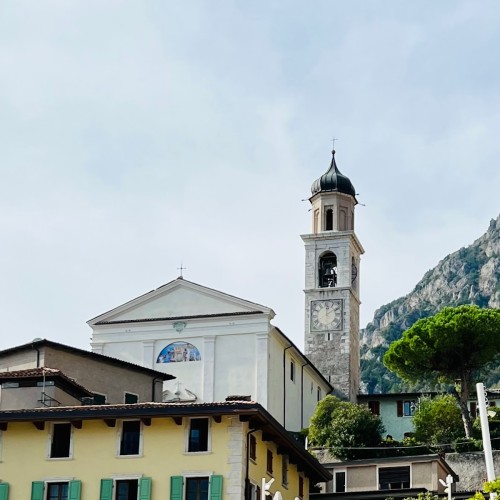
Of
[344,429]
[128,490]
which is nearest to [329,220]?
[344,429]

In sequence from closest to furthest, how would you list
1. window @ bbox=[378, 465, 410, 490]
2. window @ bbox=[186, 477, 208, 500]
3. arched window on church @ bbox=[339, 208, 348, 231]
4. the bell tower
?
window @ bbox=[186, 477, 208, 500] < window @ bbox=[378, 465, 410, 490] < the bell tower < arched window on church @ bbox=[339, 208, 348, 231]

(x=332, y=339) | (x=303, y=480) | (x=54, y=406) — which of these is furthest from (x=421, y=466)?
(x=332, y=339)

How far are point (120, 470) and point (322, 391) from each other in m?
50.0

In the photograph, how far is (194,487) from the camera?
39812mm

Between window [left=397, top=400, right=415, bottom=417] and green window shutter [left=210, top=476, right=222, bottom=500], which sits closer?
green window shutter [left=210, top=476, right=222, bottom=500]

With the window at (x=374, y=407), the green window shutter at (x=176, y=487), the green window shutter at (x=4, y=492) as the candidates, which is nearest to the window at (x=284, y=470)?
the green window shutter at (x=176, y=487)

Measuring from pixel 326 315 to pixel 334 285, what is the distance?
2528mm

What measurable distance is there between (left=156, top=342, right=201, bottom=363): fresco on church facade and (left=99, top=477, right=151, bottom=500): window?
3676 centimetres

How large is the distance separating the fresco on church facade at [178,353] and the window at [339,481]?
21.5m

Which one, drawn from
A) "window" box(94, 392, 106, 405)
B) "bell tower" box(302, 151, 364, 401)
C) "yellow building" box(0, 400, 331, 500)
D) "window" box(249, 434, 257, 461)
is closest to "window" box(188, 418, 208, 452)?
"yellow building" box(0, 400, 331, 500)

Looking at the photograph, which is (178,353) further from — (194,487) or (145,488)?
(194,487)

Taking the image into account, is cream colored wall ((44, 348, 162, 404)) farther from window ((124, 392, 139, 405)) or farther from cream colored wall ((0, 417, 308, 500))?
cream colored wall ((0, 417, 308, 500))

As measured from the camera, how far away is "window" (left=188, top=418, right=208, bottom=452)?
132 ft

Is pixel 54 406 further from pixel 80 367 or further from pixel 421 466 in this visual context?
pixel 421 466
